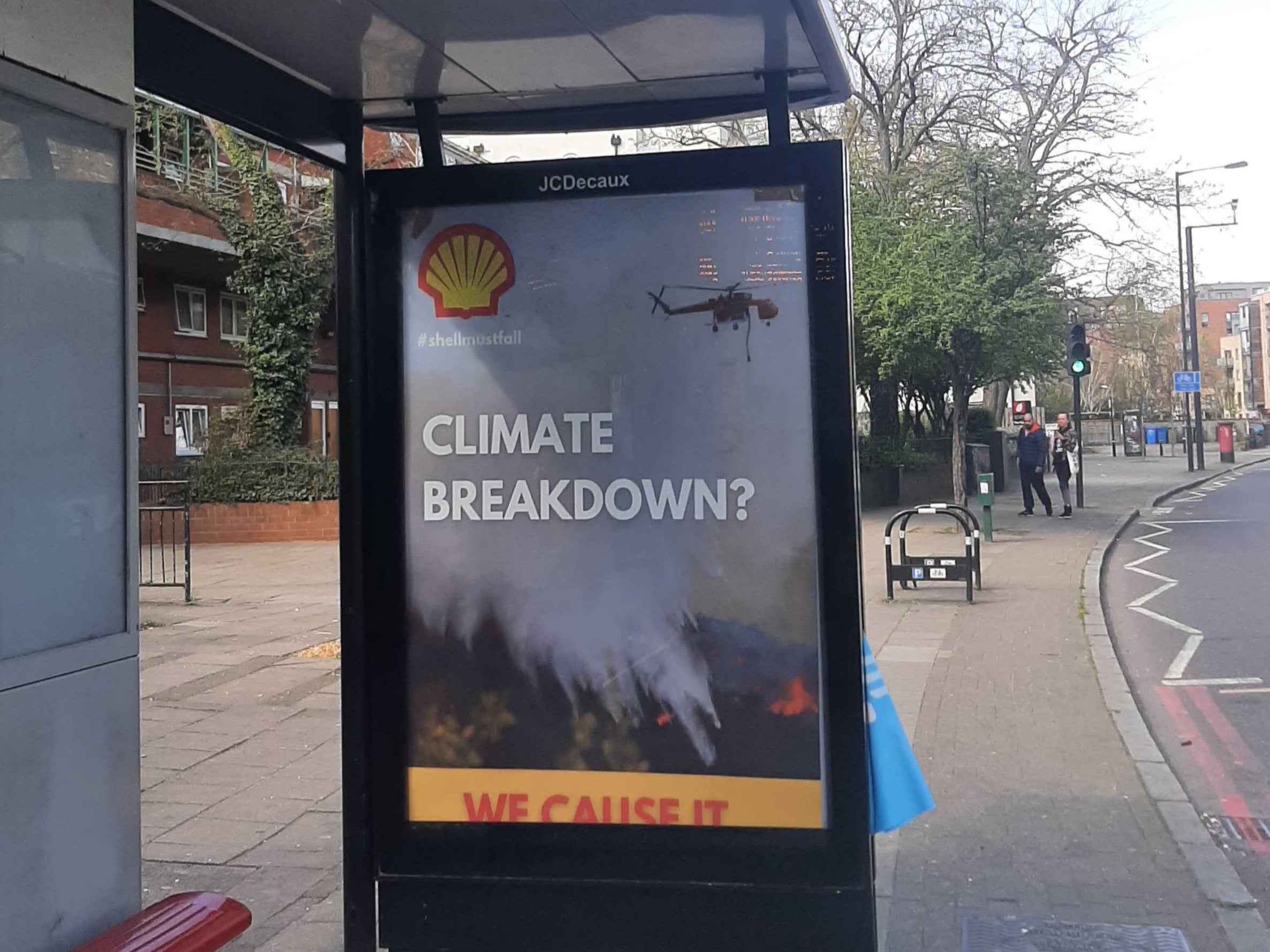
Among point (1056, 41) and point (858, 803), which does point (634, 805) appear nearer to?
point (858, 803)

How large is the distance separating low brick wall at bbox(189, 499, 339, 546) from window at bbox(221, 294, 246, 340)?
8.76 m

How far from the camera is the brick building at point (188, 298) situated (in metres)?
22.9

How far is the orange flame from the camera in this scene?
3451 millimetres

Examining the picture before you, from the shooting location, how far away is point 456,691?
3627mm

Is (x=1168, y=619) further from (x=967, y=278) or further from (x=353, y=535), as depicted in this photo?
(x=353, y=535)

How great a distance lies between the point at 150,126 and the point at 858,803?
2146cm

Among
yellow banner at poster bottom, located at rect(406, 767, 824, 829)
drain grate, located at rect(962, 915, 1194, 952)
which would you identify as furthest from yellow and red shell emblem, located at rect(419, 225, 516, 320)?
drain grate, located at rect(962, 915, 1194, 952)

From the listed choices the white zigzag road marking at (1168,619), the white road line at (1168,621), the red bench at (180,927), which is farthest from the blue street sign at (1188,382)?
the red bench at (180,927)

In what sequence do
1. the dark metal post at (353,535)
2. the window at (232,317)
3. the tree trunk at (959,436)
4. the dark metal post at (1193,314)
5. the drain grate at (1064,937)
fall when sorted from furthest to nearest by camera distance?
the dark metal post at (1193,314), the window at (232,317), the tree trunk at (959,436), the drain grate at (1064,937), the dark metal post at (353,535)

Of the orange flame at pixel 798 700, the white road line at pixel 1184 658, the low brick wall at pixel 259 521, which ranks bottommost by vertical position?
the white road line at pixel 1184 658

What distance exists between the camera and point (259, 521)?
843 inches

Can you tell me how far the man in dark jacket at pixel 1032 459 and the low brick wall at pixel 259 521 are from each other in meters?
12.4

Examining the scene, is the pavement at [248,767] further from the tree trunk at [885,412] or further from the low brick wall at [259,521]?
the tree trunk at [885,412]

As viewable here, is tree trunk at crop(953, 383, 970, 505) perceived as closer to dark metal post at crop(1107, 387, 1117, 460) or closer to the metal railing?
the metal railing
